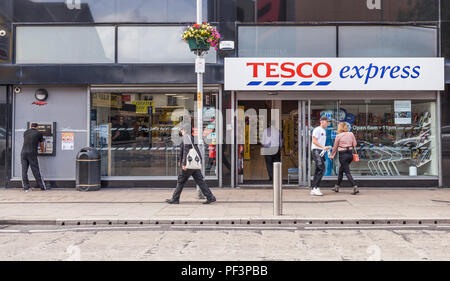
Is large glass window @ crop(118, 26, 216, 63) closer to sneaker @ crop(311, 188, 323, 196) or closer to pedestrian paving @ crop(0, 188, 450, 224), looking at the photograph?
pedestrian paving @ crop(0, 188, 450, 224)

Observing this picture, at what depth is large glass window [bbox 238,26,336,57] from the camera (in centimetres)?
1391

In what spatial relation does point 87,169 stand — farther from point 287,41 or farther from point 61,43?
point 287,41

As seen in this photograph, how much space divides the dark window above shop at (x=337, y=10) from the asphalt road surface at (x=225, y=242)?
284 inches

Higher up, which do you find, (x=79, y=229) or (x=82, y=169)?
(x=82, y=169)

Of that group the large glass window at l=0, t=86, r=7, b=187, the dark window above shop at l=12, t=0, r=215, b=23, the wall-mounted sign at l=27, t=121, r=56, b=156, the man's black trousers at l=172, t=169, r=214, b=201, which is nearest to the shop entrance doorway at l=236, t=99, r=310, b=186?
the dark window above shop at l=12, t=0, r=215, b=23

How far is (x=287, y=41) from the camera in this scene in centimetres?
1395

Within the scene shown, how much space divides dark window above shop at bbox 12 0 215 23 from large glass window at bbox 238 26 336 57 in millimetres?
1355

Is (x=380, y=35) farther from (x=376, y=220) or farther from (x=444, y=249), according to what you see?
(x=444, y=249)

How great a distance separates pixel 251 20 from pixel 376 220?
7.24m

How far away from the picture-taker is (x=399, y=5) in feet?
45.3

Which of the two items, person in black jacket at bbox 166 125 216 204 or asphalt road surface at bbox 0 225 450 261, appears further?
person in black jacket at bbox 166 125 216 204

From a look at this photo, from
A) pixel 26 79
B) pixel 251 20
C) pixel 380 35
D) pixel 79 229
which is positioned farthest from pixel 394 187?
pixel 26 79

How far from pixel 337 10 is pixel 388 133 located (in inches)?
153

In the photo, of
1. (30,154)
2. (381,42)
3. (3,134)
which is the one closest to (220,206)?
(30,154)
